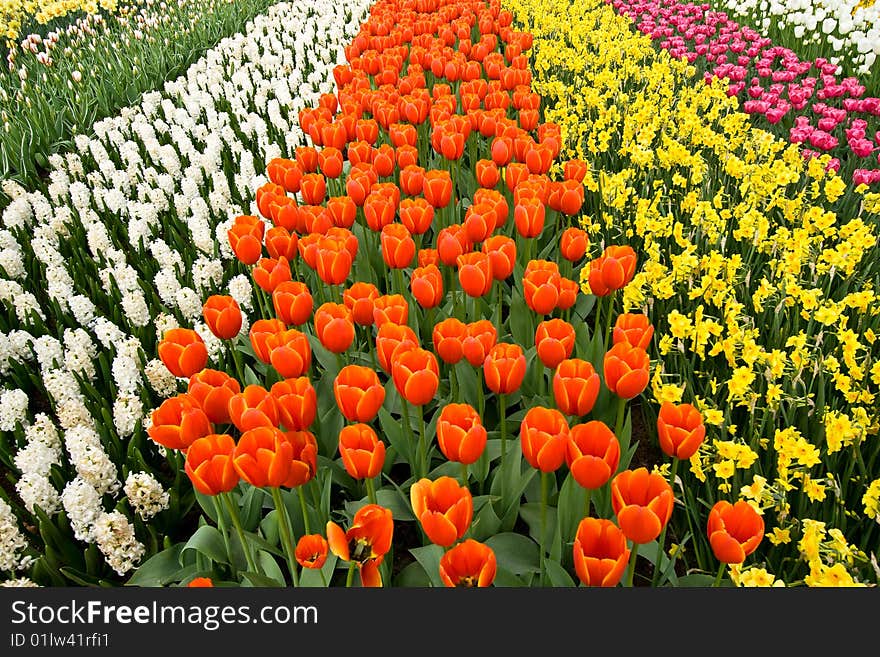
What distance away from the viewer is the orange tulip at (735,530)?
1.34 metres

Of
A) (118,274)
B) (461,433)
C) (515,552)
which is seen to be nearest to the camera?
(461,433)

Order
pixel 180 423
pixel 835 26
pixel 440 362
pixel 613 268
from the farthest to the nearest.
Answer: pixel 835 26
pixel 440 362
pixel 613 268
pixel 180 423

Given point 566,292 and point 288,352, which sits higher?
point 566,292

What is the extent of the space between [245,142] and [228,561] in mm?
4178

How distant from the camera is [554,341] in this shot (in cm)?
192

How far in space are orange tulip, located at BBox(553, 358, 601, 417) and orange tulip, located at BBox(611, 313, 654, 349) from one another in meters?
0.18

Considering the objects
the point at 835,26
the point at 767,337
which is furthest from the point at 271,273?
the point at 835,26

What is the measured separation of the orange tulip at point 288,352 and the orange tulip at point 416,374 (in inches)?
12.5

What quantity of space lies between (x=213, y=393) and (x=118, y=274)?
197cm

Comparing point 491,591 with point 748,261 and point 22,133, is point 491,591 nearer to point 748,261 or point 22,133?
point 748,261

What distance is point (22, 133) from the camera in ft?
18.4

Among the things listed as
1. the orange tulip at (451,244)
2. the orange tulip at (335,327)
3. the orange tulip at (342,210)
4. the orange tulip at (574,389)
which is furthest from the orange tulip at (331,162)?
the orange tulip at (574,389)

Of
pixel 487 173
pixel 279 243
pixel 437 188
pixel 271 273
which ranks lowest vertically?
pixel 271 273

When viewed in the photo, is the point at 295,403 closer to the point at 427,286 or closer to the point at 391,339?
the point at 391,339
